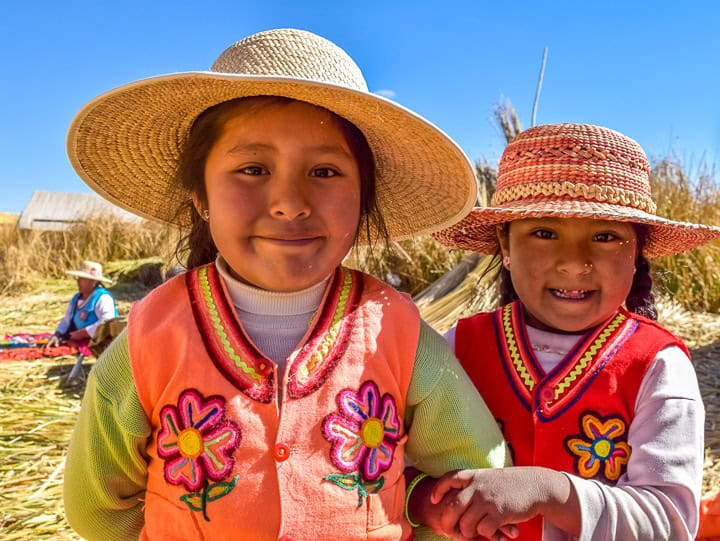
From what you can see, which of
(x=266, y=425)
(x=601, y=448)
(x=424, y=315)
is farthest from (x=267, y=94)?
(x=424, y=315)

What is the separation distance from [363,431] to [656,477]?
66 cm

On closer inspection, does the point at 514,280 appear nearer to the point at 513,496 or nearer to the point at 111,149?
the point at 513,496

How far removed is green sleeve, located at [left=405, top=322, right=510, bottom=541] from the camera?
1335 millimetres

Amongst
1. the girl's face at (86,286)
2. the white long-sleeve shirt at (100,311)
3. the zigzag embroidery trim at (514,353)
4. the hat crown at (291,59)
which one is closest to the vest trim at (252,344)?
the hat crown at (291,59)

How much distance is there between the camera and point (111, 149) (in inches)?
61.9

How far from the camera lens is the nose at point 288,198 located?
124 cm

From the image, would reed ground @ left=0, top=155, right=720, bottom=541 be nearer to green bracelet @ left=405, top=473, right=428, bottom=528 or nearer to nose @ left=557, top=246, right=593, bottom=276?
nose @ left=557, top=246, right=593, bottom=276

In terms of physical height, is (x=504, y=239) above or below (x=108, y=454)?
above

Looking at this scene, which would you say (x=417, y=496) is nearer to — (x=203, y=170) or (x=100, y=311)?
(x=203, y=170)

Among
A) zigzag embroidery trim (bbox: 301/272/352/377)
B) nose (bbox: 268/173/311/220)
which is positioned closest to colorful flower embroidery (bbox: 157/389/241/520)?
zigzag embroidery trim (bbox: 301/272/352/377)

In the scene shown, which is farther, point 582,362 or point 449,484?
point 582,362

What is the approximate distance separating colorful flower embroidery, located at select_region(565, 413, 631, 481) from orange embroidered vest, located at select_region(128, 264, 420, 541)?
1.61 ft

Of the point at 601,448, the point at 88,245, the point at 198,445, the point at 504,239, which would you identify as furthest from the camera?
the point at 88,245

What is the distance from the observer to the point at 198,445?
3.99 feet
